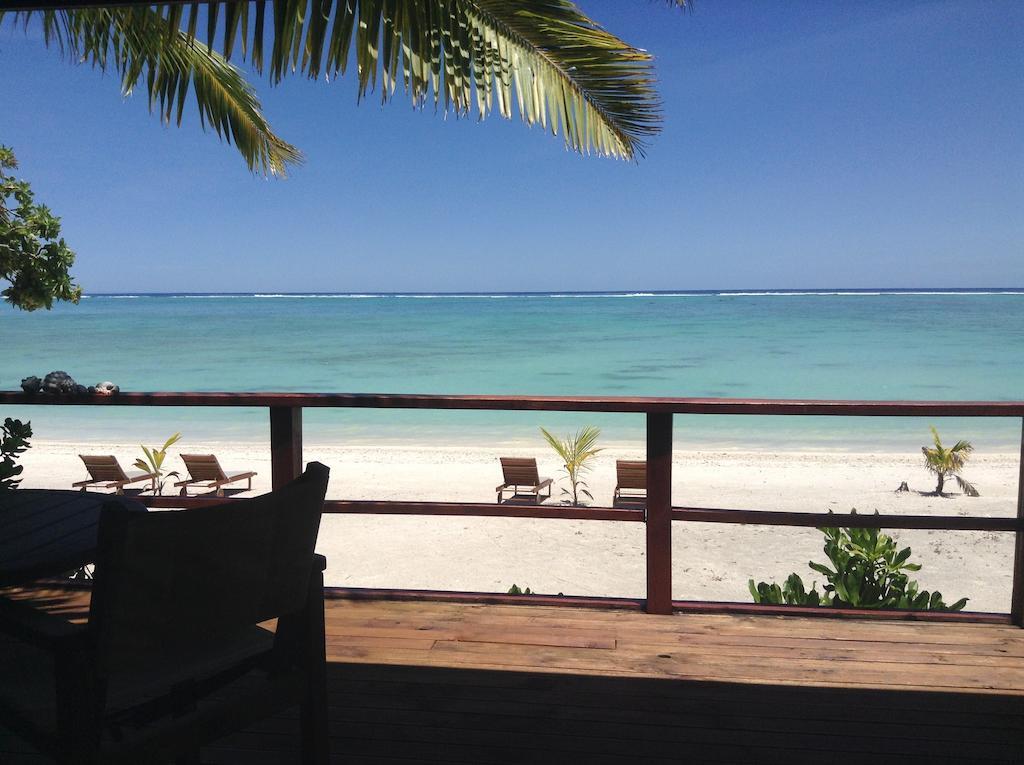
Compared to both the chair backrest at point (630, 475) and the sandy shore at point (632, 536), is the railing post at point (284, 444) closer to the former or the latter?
the sandy shore at point (632, 536)

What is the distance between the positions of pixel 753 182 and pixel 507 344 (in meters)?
35.7

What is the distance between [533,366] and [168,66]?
2429cm

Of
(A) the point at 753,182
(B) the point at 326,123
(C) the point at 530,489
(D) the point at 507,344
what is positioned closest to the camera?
(C) the point at 530,489

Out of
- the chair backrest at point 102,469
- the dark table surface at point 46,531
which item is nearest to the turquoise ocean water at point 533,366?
the chair backrest at point 102,469

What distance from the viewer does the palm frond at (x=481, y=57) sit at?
2.66 meters

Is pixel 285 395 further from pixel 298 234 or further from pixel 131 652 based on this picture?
pixel 298 234

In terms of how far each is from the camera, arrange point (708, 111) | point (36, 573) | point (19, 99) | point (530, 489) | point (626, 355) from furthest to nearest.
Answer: point (708, 111)
point (19, 99)
point (626, 355)
point (530, 489)
point (36, 573)

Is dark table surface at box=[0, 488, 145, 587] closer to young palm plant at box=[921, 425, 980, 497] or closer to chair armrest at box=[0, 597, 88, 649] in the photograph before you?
chair armrest at box=[0, 597, 88, 649]

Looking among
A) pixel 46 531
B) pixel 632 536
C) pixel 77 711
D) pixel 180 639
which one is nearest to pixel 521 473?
pixel 632 536

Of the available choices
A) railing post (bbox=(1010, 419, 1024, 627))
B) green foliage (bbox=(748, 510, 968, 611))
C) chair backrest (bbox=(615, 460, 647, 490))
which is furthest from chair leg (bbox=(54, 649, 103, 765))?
chair backrest (bbox=(615, 460, 647, 490))

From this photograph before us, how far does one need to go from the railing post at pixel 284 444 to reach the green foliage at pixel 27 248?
1.95 m

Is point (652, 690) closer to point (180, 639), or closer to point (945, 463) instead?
point (180, 639)

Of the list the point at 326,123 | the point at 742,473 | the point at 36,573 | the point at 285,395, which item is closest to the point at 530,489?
the point at 742,473

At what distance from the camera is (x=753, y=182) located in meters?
61.3
